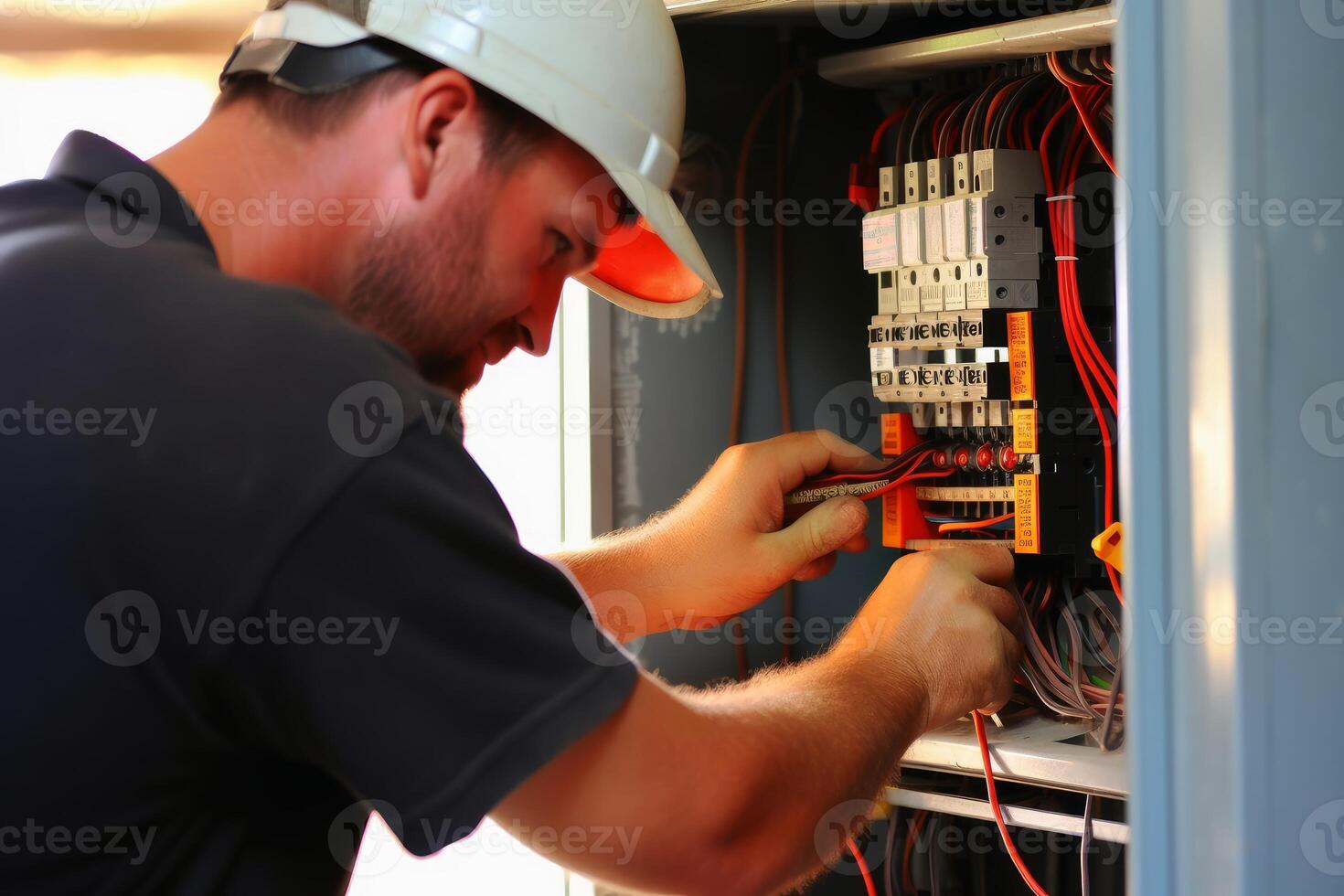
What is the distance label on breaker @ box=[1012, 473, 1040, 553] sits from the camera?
4.18 ft

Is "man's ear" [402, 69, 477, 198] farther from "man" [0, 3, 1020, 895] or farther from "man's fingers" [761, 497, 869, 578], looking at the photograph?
"man's fingers" [761, 497, 869, 578]

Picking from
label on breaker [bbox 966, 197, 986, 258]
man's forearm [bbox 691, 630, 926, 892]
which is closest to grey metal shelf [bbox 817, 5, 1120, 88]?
label on breaker [bbox 966, 197, 986, 258]

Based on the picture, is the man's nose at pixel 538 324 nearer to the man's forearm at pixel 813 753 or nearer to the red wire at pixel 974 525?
the man's forearm at pixel 813 753

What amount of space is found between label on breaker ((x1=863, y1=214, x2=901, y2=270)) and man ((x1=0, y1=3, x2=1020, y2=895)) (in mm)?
511

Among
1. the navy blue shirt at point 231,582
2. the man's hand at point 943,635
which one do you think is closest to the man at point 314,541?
the navy blue shirt at point 231,582

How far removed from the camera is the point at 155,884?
762 millimetres

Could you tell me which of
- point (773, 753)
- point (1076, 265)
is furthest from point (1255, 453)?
point (1076, 265)

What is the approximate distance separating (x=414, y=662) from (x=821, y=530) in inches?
28.3

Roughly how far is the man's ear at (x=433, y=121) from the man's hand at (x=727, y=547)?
61 cm

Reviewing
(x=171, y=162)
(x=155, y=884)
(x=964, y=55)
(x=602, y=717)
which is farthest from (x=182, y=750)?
(x=964, y=55)

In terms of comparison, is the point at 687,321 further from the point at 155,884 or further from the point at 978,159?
the point at 155,884

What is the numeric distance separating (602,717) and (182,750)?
0.25m

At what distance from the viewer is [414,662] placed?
2.30 ft

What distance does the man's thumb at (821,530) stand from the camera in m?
1.33
